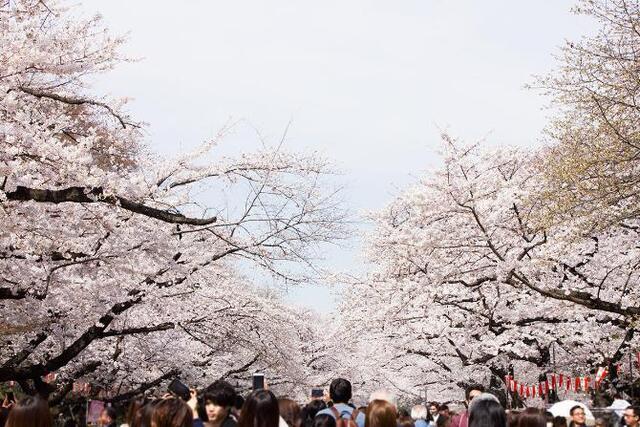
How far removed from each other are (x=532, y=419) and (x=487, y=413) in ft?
3.78

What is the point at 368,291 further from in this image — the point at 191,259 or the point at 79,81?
the point at 79,81

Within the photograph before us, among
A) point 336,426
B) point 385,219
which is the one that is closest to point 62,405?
point 385,219

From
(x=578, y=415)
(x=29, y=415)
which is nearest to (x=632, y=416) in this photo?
(x=578, y=415)

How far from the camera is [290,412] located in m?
6.80

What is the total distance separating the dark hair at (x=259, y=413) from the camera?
4.86 m

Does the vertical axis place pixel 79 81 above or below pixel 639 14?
below

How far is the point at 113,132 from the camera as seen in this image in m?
14.8

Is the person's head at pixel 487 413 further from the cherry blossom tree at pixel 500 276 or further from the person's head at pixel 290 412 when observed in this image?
the cherry blossom tree at pixel 500 276

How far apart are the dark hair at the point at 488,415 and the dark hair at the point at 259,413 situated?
1.34 meters

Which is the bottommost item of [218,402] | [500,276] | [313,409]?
[218,402]

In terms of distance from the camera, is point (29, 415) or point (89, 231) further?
point (89, 231)

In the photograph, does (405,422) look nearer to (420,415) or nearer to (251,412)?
(420,415)

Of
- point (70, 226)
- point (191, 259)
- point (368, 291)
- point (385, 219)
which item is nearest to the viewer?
point (70, 226)

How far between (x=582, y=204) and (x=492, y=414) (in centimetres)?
734
